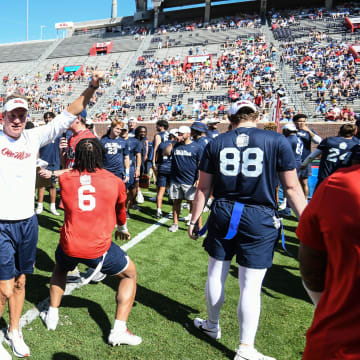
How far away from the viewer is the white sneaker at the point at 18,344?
2.46 metres

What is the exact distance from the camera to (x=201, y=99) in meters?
24.6

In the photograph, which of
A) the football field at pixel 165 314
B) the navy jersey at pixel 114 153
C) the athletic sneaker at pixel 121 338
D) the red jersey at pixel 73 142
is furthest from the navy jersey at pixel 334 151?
the athletic sneaker at pixel 121 338

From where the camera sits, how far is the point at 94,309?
319cm

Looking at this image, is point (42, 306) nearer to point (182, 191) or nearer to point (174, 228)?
point (174, 228)

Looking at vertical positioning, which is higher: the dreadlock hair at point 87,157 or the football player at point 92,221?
the dreadlock hair at point 87,157

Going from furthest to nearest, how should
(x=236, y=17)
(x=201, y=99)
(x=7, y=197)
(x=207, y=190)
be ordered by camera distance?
(x=236, y=17) < (x=201, y=99) < (x=207, y=190) < (x=7, y=197)

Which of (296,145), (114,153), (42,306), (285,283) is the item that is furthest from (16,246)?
(296,145)

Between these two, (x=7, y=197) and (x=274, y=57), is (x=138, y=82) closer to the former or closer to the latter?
(x=274, y=57)

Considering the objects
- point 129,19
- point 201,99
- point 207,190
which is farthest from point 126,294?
point 129,19

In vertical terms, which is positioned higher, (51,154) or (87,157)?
(87,157)

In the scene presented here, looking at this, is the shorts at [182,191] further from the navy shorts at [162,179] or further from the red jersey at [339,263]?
the red jersey at [339,263]

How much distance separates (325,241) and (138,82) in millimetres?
29661

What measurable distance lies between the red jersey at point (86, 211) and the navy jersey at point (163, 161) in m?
4.37

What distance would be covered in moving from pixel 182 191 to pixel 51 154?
3.02 metres
